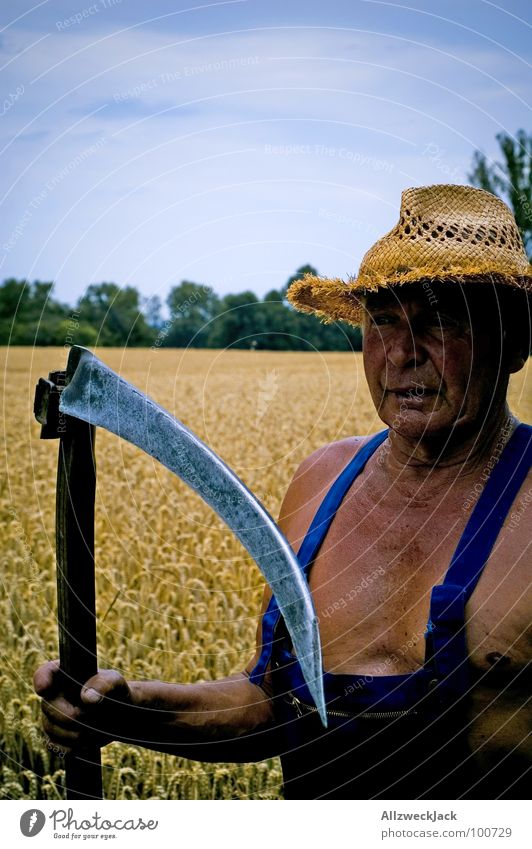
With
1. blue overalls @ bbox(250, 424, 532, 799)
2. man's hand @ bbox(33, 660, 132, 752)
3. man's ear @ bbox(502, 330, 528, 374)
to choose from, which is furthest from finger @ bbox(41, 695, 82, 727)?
man's ear @ bbox(502, 330, 528, 374)

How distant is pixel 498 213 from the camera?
1780 millimetres

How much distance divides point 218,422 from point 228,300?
416cm

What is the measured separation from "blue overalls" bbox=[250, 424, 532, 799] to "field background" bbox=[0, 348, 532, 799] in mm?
788

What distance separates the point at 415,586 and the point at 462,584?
0.49ft

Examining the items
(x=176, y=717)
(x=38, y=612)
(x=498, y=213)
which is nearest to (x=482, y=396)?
(x=498, y=213)

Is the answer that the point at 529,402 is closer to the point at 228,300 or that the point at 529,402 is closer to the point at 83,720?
the point at 228,300

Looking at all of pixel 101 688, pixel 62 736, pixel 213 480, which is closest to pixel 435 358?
pixel 213 480

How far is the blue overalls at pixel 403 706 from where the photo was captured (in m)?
1.60

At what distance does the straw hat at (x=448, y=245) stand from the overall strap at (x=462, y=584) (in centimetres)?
39

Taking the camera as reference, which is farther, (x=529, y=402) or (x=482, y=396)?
(x=529, y=402)

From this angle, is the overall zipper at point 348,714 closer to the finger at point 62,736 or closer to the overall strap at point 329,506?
the overall strap at point 329,506

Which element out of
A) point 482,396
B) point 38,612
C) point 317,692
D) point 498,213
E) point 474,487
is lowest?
point 38,612

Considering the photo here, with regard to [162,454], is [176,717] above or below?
below

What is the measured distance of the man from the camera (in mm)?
1594
